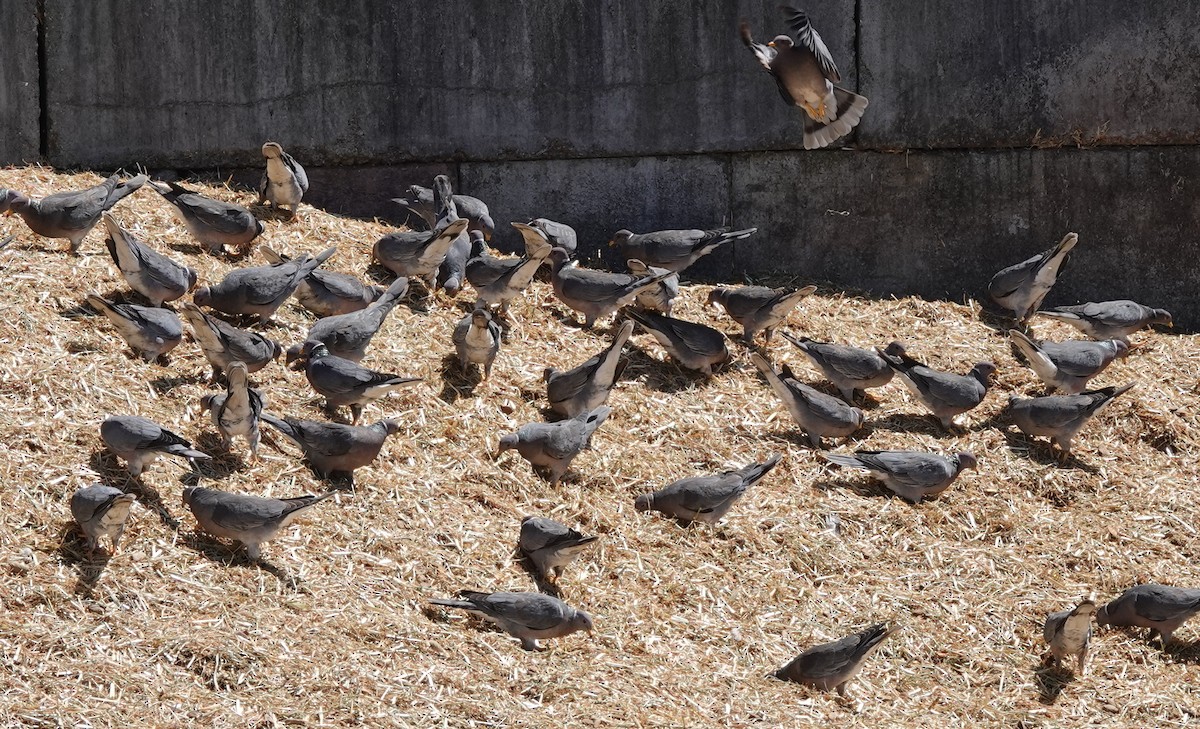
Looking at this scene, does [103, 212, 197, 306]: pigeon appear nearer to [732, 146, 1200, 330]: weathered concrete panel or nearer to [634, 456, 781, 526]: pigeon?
[634, 456, 781, 526]: pigeon

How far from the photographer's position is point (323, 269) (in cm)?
911

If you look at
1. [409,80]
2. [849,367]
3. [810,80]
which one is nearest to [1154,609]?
[849,367]

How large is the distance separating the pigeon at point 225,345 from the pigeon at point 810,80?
11.9ft

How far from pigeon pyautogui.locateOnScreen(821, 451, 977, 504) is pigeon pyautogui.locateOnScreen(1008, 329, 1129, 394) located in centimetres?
141

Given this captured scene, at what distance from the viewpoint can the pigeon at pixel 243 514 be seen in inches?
238

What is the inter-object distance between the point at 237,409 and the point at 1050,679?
4.31m

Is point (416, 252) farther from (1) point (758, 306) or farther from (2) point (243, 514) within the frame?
(2) point (243, 514)

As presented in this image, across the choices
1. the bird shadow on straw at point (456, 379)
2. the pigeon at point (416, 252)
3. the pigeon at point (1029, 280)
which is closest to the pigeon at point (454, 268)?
the pigeon at point (416, 252)

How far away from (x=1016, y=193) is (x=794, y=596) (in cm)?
488

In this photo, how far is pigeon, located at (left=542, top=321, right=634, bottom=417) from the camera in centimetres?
797

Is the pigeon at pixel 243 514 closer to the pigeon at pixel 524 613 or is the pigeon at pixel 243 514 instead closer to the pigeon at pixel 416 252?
the pigeon at pixel 524 613

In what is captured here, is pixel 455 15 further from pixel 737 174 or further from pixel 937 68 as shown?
pixel 937 68

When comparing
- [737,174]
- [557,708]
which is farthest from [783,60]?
[557,708]

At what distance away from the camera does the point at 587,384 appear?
796 cm
